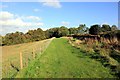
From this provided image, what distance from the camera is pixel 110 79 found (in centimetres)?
1089

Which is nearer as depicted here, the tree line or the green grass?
the green grass

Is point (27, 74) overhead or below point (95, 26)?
below

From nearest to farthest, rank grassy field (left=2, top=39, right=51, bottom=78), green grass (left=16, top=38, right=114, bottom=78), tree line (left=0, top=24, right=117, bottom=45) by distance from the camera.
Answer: green grass (left=16, top=38, right=114, bottom=78), grassy field (left=2, top=39, right=51, bottom=78), tree line (left=0, top=24, right=117, bottom=45)

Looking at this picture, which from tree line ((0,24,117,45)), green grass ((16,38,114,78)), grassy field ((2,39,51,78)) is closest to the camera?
green grass ((16,38,114,78))

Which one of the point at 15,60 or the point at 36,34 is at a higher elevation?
the point at 36,34

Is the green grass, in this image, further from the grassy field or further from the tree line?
the tree line

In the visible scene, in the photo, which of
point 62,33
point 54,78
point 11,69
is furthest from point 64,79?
point 62,33

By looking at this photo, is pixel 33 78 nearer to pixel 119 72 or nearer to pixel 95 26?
pixel 119 72

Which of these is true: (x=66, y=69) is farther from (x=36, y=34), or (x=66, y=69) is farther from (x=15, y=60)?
(x=36, y=34)

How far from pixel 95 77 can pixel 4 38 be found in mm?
83678

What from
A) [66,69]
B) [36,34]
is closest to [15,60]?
[66,69]

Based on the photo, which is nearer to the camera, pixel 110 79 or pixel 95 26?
pixel 110 79

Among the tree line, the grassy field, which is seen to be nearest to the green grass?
the grassy field


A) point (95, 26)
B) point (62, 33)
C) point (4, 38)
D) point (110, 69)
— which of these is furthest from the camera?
point (62, 33)
